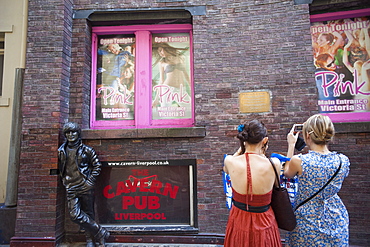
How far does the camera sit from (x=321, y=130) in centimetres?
207

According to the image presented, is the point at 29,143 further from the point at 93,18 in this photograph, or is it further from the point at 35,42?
the point at 93,18

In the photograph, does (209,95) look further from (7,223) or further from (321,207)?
(7,223)

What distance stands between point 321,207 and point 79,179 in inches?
137

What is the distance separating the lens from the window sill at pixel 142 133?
4.25 metres

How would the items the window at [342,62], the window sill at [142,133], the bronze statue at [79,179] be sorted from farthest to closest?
the window at [342,62] → the window sill at [142,133] → the bronze statue at [79,179]

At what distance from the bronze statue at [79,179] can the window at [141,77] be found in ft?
3.02

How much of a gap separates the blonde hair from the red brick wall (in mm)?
2099

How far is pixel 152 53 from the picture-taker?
16.1ft

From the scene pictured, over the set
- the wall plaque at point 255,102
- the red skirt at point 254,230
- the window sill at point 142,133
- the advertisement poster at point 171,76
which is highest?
the advertisement poster at point 171,76

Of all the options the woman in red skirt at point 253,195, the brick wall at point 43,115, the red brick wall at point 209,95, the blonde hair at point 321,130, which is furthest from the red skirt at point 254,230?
the brick wall at point 43,115

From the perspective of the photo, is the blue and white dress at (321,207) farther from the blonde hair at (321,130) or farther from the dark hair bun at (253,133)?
the dark hair bun at (253,133)

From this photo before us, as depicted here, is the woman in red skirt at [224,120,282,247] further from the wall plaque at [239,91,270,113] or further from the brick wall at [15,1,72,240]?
the brick wall at [15,1,72,240]

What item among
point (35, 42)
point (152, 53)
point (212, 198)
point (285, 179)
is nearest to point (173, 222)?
point (212, 198)

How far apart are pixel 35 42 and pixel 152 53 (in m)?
2.25
